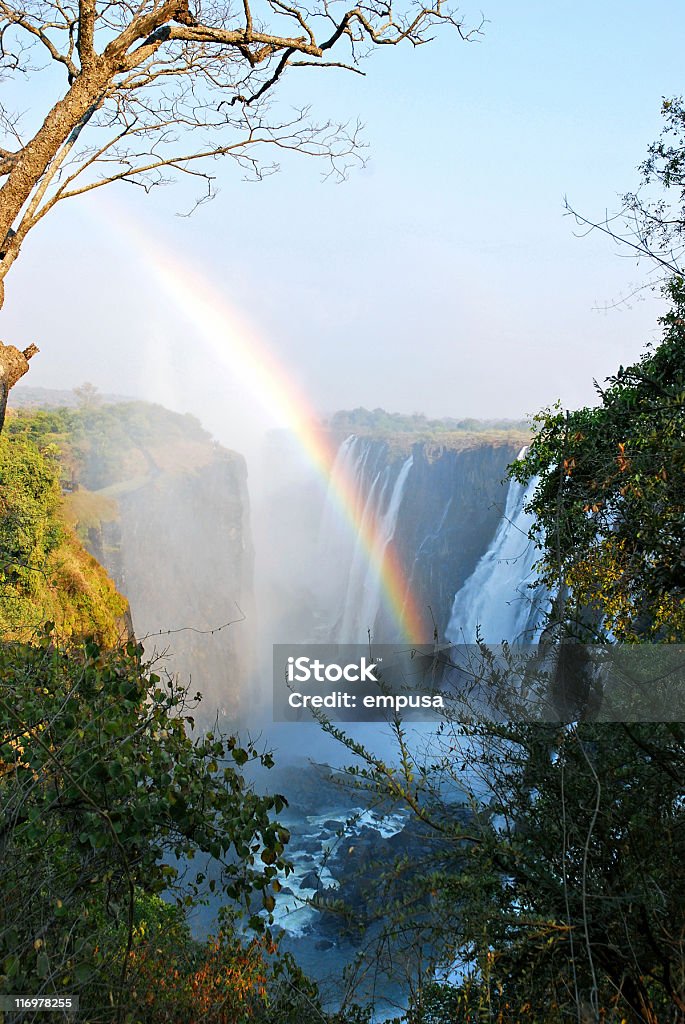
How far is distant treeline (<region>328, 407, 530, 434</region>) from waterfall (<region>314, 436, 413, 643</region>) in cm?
711

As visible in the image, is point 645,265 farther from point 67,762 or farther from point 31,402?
point 31,402

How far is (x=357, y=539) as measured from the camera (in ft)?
93.9

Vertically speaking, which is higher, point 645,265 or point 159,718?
point 645,265

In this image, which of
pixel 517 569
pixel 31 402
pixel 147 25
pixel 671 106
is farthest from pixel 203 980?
pixel 31 402

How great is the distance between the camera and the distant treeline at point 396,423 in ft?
126

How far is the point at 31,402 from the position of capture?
98.0 feet

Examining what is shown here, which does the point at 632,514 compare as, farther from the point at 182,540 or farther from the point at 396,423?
the point at 396,423

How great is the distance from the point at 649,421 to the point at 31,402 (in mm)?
29602

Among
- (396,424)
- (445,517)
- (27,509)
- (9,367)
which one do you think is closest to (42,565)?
(27,509)

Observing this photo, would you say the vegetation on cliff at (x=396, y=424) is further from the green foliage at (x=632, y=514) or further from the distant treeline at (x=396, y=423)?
the green foliage at (x=632, y=514)

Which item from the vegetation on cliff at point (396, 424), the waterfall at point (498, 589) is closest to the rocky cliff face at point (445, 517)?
the waterfall at point (498, 589)

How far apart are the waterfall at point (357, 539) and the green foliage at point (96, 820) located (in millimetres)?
21093

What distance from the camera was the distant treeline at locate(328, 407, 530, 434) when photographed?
126 ft

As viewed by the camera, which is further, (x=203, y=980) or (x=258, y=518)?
(x=258, y=518)
